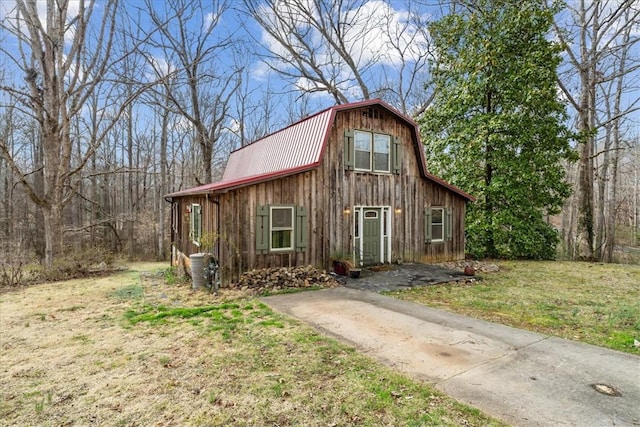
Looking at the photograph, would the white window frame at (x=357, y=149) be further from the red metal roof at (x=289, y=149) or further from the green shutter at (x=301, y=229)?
the green shutter at (x=301, y=229)

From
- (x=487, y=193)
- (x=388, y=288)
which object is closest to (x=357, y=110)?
(x=388, y=288)

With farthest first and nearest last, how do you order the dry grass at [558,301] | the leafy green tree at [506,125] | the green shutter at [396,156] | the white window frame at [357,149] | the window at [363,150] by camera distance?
the leafy green tree at [506,125], the green shutter at [396,156], the window at [363,150], the white window frame at [357,149], the dry grass at [558,301]

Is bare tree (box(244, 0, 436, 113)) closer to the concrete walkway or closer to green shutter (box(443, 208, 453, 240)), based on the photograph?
green shutter (box(443, 208, 453, 240))

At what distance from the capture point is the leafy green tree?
13.2m

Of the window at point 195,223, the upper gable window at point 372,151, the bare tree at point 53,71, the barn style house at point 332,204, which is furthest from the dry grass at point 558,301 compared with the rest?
the bare tree at point 53,71

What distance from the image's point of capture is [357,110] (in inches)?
420

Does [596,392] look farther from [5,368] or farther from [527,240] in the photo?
A: [527,240]

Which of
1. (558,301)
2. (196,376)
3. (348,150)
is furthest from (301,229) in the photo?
(558,301)

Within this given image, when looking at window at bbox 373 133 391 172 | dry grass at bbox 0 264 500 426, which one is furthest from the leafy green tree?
dry grass at bbox 0 264 500 426

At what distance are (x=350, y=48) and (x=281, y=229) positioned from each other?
13619 mm

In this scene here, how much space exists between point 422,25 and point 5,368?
2119 centimetres

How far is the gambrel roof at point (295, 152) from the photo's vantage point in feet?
29.1

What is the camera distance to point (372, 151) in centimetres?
1094

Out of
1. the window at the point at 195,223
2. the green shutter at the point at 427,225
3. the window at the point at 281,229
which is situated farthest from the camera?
the green shutter at the point at 427,225
